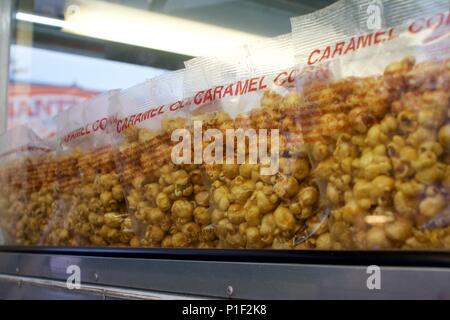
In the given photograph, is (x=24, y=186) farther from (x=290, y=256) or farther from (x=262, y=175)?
(x=290, y=256)

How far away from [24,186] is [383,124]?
1158mm

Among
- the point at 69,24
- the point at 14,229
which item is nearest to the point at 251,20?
the point at 69,24

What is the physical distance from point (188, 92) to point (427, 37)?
52 cm

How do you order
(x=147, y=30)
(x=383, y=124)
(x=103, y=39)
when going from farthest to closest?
1. (x=103, y=39)
2. (x=147, y=30)
3. (x=383, y=124)

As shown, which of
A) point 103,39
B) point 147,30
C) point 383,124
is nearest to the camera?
point 383,124

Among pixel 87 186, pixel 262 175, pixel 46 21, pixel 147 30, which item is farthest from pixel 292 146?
pixel 46 21

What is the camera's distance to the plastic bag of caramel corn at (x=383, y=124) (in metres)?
0.71

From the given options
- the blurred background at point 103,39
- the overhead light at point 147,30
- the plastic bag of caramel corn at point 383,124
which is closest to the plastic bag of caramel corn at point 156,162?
the plastic bag of caramel corn at point 383,124

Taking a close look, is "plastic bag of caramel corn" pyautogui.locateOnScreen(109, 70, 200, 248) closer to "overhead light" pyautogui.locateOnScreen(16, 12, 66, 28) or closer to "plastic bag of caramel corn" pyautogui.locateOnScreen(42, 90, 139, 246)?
"plastic bag of caramel corn" pyautogui.locateOnScreen(42, 90, 139, 246)

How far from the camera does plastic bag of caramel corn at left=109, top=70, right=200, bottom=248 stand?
106 cm

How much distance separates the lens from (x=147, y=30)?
2.12 m

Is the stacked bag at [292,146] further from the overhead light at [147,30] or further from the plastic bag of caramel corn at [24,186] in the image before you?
the overhead light at [147,30]

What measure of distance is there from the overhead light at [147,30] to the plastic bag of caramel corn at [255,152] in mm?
799
